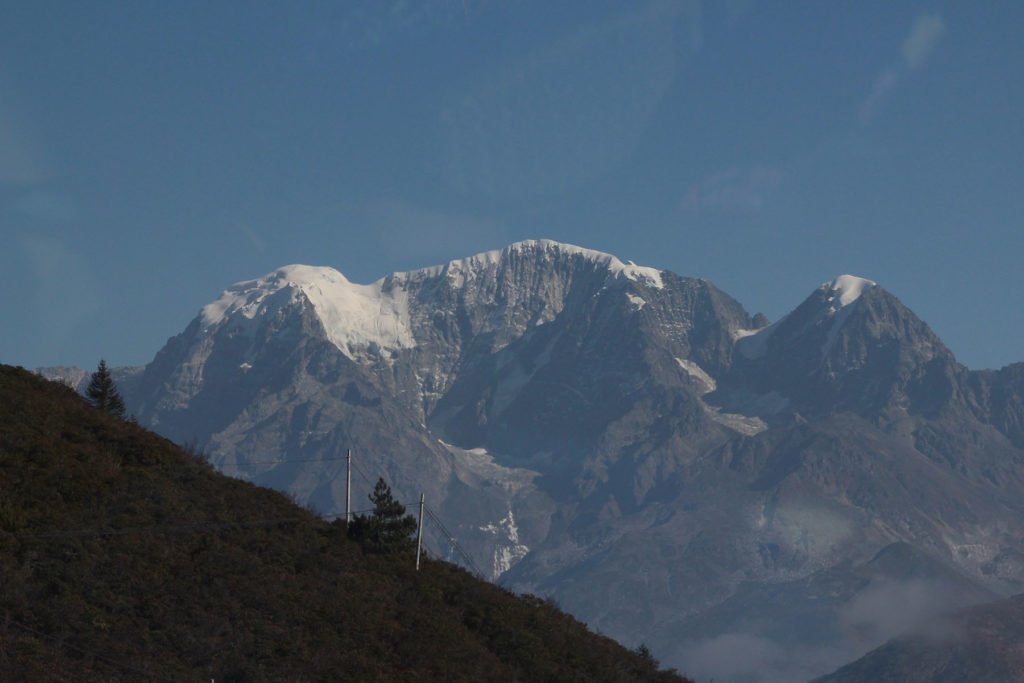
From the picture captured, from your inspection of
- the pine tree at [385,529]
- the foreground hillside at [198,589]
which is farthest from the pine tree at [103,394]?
the pine tree at [385,529]

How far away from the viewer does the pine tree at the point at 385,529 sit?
81.2 metres

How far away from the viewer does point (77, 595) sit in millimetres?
59312

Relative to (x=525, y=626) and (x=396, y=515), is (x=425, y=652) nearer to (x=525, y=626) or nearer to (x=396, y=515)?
(x=525, y=626)

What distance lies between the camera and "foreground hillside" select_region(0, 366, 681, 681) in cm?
5784

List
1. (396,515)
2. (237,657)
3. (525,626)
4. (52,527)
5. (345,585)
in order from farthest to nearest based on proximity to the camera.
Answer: (396,515) < (525,626) < (345,585) < (52,527) < (237,657)

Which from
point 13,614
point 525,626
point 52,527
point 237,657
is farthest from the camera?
point 525,626

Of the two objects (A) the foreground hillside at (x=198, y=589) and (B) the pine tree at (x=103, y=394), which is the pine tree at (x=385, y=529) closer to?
(A) the foreground hillside at (x=198, y=589)

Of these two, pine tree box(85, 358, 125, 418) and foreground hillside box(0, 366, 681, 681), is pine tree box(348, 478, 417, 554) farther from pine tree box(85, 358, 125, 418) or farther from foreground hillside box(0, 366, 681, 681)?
pine tree box(85, 358, 125, 418)

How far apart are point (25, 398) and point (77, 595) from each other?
2462 cm

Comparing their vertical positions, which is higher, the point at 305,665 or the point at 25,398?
the point at 25,398

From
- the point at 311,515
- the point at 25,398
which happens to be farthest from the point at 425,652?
the point at 25,398

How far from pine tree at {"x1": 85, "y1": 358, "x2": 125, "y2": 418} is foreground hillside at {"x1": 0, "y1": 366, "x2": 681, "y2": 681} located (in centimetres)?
520

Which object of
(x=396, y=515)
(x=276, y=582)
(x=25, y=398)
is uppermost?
(x=25, y=398)

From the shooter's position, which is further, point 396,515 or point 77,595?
point 396,515
